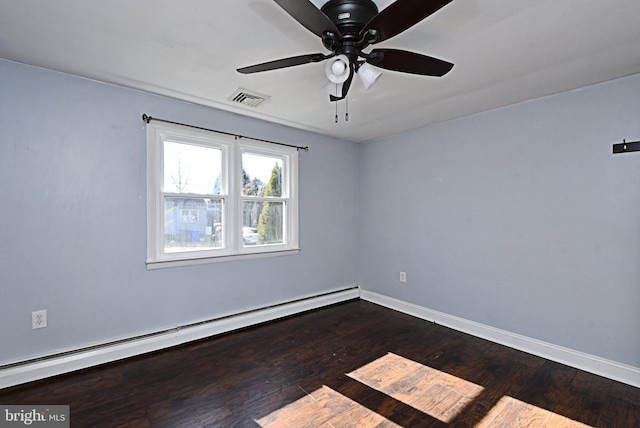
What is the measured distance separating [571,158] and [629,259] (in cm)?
90

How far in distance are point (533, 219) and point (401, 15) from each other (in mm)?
2417

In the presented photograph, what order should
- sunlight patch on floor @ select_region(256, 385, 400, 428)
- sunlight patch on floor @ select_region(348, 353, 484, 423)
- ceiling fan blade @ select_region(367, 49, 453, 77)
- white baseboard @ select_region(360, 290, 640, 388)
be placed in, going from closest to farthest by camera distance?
ceiling fan blade @ select_region(367, 49, 453, 77) < sunlight patch on floor @ select_region(256, 385, 400, 428) < sunlight patch on floor @ select_region(348, 353, 484, 423) < white baseboard @ select_region(360, 290, 640, 388)

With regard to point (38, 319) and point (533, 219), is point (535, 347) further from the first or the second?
point (38, 319)

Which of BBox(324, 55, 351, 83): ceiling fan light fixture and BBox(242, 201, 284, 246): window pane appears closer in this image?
BBox(324, 55, 351, 83): ceiling fan light fixture

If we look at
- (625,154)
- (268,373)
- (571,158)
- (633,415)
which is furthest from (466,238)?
(268,373)

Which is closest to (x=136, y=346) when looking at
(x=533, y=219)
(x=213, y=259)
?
(x=213, y=259)

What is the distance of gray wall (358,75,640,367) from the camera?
7.85ft

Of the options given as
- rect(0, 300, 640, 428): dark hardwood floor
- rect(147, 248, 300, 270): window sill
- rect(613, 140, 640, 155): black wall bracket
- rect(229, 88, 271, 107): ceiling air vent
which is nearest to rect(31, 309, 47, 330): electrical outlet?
rect(0, 300, 640, 428): dark hardwood floor

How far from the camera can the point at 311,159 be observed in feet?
13.2

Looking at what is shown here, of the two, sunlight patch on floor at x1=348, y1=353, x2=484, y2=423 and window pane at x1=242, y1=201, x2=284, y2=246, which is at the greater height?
window pane at x1=242, y1=201, x2=284, y2=246

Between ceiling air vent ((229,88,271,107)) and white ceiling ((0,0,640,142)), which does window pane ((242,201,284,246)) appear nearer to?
ceiling air vent ((229,88,271,107))

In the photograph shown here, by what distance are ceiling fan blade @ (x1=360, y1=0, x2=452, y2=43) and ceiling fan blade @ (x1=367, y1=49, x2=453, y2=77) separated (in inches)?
5.4

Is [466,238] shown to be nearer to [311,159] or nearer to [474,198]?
[474,198]

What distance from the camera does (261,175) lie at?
3631 mm
